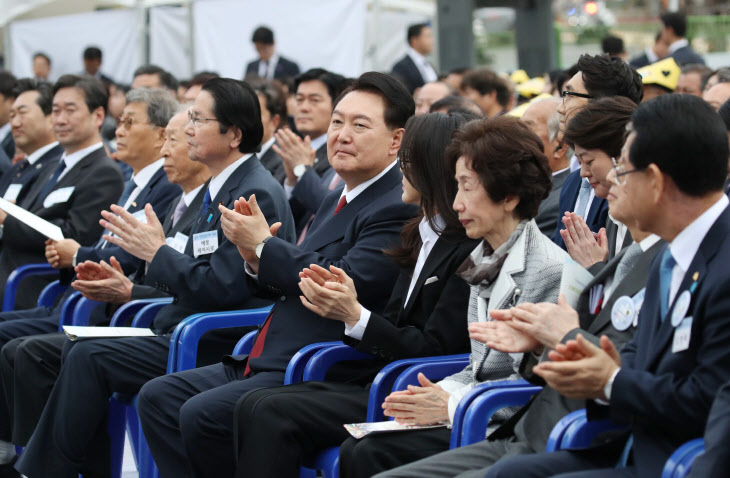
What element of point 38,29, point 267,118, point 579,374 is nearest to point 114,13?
point 38,29

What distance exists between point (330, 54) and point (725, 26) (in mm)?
8190

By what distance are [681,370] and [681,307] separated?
0.46 feet

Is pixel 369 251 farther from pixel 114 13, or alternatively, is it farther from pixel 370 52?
pixel 114 13

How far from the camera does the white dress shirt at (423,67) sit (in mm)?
10289

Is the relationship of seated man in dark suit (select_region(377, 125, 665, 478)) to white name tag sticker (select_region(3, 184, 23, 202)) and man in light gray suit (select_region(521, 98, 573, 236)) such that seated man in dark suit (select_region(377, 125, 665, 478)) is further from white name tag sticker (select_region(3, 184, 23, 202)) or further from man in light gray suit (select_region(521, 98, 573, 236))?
white name tag sticker (select_region(3, 184, 23, 202))

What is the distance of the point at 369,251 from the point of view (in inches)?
136

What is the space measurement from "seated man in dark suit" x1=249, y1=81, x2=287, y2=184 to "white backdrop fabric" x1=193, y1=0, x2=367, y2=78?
13.7 feet

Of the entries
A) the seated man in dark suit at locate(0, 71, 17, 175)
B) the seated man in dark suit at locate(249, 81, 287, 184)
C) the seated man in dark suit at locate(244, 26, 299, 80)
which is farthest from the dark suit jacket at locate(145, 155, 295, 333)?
the seated man in dark suit at locate(244, 26, 299, 80)

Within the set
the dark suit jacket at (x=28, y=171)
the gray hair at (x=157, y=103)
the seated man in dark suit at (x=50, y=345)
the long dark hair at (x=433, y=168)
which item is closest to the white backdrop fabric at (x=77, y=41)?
the dark suit jacket at (x=28, y=171)

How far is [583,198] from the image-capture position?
3.70 m

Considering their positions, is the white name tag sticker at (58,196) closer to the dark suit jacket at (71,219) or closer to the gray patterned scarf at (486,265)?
the dark suit jacket at (71,219)

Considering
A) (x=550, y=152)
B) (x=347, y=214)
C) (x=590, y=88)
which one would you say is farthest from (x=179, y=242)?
(x=590, y=88)

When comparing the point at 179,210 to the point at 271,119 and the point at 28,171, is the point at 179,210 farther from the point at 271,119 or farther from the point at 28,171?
the point at 28,171

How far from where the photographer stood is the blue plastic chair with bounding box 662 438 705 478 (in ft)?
6.88
